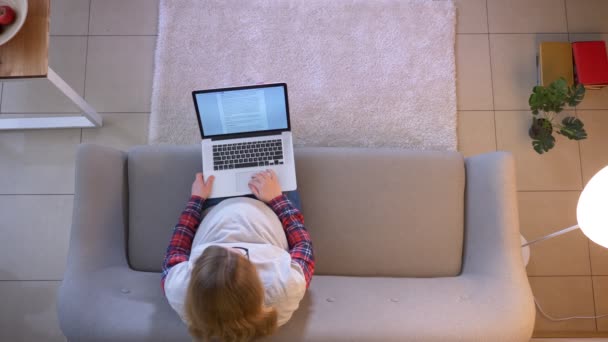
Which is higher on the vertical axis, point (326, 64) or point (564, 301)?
point (326, 64)

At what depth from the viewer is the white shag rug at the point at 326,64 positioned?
210 centimetres

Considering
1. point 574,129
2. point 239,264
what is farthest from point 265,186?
point 574,129

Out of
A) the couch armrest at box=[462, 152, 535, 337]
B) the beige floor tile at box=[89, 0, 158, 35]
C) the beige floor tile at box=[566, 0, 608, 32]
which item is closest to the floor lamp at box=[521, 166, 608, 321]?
the couch armrest at box=[462, 152, 535, 337]

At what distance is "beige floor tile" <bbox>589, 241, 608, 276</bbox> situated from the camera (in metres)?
2.06

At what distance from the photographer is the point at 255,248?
4.20ft

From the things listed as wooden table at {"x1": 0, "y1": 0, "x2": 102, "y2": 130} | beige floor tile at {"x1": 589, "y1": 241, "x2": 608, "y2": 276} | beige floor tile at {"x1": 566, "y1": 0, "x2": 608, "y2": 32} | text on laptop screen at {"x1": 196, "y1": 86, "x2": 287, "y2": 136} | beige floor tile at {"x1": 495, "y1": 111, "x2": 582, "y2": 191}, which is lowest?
beige floor tile at {"x1": 589, "y1": 241, "x2": 608, "y2": 276}

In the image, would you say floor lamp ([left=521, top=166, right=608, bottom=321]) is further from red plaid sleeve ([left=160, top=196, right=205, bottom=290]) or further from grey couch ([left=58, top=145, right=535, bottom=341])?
red plaid sleeve ([left=160, top=196, right=205, bottom=290])

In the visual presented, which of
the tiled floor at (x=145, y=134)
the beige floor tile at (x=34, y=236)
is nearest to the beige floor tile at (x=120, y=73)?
the tiled floor at (x=145, y=134)

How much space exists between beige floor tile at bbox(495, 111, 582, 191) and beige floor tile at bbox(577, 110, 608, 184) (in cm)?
4

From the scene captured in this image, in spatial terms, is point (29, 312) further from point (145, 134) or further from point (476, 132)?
point (476, 132)

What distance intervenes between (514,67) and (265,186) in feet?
5.02

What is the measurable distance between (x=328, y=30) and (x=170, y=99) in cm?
88

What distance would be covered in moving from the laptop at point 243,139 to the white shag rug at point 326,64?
1.46 feet

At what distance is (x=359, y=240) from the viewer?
166cm
